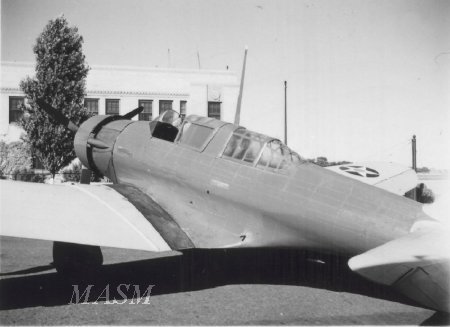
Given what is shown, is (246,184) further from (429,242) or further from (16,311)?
(16,311)

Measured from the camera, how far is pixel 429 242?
367cm

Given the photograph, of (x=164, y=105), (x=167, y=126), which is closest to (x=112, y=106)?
(x=164, y=105)

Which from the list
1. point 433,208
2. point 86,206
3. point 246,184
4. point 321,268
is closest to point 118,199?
point 86,206

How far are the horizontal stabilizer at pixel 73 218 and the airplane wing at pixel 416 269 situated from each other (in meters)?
2.46

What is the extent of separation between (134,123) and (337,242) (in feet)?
14.7

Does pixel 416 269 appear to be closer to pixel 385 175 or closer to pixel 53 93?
pixel 385 175

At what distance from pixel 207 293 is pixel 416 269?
9.13 feet

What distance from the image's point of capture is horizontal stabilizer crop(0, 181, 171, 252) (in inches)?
177

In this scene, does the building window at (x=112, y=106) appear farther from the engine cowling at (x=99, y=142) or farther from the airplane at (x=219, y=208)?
the airplane at (x=219, y=208)

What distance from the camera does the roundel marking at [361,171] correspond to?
935 cm

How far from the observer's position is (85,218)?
4.90 metres

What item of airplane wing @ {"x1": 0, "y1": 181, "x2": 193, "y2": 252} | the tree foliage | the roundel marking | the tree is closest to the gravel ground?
airplane wing @ {"x1": 0, "y1": 181, "x2": 193, "y2": 252}

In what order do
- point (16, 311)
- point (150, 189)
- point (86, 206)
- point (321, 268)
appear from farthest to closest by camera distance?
1. point (321, 268)
2. point (150, 189)
3. point (86, 206)
4. point (16, 311)

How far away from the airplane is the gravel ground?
61 centimetres
